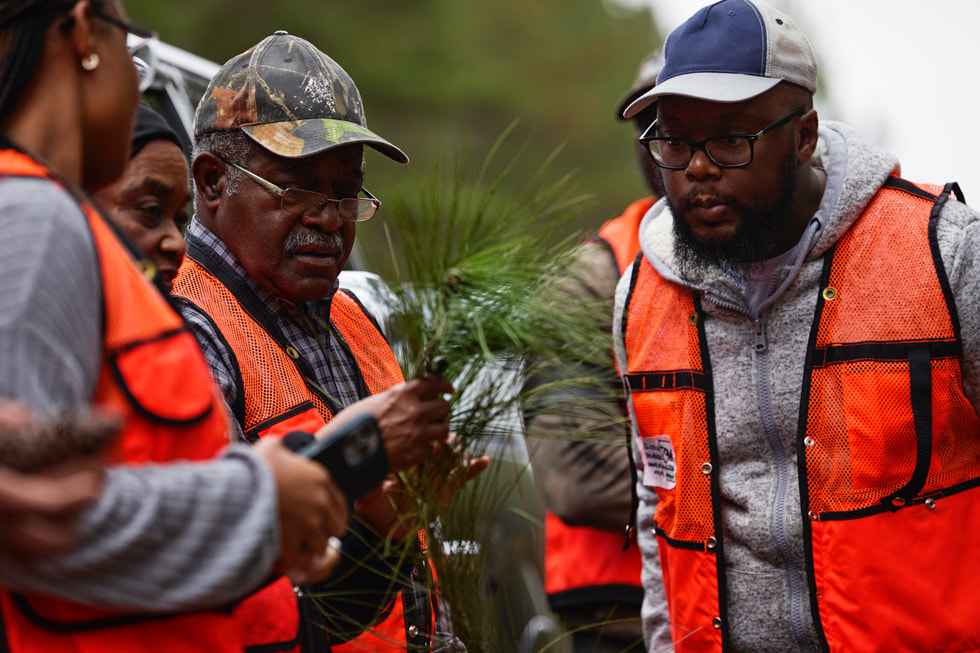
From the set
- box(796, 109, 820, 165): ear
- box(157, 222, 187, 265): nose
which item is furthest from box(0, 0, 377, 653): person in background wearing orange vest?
box(796, 109, 820, 165): ear

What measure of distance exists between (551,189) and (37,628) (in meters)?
1.24

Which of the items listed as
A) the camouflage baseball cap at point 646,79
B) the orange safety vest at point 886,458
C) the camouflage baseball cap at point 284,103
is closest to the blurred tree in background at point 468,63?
the camouflage baseball cap at point 646,79

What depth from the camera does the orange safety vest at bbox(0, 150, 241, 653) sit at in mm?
1156

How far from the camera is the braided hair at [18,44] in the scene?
46.7 inches

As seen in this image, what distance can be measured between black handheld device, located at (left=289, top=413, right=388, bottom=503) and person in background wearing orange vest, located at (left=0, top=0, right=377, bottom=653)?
0.34 feet

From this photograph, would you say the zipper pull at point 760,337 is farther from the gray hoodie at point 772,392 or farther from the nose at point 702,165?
the nose at point 702,165

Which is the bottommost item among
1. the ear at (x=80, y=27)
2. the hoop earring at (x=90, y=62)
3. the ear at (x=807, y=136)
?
the ear at (x=807, y=136)

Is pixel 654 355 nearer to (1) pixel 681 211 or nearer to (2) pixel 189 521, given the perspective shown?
(1) pixel 681 211

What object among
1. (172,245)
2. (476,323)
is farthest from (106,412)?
(172,245)

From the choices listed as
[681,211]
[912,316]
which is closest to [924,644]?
[912,316]

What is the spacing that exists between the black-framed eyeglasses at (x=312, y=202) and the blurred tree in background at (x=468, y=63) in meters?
5.85

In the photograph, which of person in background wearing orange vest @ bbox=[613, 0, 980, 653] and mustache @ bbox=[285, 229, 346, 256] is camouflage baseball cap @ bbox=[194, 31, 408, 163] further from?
person in background wearing orange vest @ bbox=[613, 0, 980, 653]

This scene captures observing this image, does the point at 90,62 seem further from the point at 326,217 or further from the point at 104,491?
the point at 326,217

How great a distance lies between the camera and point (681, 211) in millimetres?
2318
